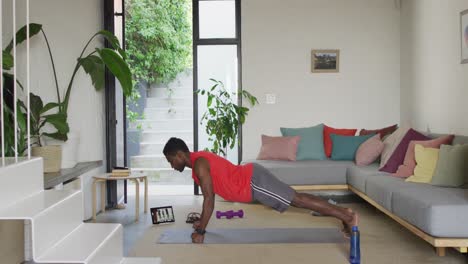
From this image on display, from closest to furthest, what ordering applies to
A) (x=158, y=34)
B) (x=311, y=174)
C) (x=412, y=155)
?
(x=412, y=155), (x=311, y=174), (x=158, y=34)

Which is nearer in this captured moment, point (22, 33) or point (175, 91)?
point (22, 33)

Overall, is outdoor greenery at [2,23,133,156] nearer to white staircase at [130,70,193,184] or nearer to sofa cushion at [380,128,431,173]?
sofa cushion at [380,128,431,173]

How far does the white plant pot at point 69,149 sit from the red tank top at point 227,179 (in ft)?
4.33

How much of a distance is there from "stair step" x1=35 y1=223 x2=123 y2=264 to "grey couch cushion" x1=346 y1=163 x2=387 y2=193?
9.74 ft

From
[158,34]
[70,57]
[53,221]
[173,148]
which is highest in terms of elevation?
[158,34]

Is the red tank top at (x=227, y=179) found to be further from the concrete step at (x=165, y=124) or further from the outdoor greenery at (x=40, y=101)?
the concrete step at (x=165, y=124)

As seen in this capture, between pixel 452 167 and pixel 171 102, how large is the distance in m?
5.54

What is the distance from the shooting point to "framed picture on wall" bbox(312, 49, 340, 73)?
6805 millimetres

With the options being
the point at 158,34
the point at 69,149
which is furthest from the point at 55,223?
the point at 158,34

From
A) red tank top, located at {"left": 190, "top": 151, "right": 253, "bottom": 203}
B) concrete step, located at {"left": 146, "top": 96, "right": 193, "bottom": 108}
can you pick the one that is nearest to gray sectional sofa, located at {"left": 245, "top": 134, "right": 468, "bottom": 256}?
red tank top, located at {"left": 190, "top": 151, "right": 253, "bottom": 203}

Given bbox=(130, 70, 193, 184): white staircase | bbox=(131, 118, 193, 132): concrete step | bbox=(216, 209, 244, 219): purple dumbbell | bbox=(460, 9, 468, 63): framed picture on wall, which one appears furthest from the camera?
bbox=(131, 118, 193, 132): concrete step

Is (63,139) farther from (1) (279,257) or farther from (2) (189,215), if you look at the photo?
(1) (279,257)

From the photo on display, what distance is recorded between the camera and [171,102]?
28.8 feet

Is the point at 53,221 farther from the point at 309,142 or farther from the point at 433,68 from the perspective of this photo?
the point at 433,68
